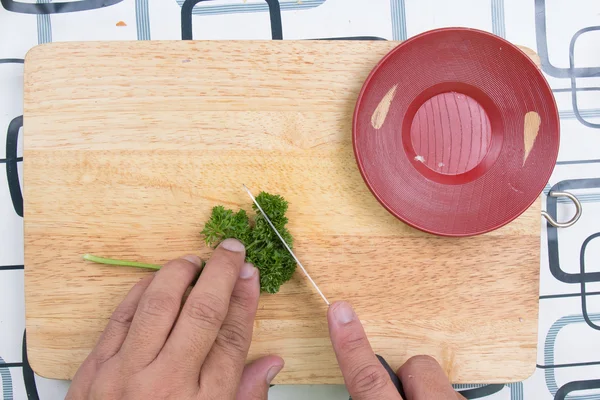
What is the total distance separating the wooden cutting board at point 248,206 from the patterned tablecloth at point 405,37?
185mm

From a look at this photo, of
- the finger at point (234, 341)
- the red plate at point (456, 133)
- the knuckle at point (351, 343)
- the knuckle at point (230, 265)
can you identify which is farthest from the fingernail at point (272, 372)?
the red plate at point (456, 133)

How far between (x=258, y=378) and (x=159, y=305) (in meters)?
0.39

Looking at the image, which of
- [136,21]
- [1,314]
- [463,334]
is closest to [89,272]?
[1,314]

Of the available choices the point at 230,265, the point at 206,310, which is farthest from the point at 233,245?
the point at 206,310

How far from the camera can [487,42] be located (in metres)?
1.30

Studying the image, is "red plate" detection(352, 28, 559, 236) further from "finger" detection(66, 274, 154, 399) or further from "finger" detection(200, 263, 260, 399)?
"finger" detection(66, 274, 154, 399)

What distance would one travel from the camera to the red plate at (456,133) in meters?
1.31

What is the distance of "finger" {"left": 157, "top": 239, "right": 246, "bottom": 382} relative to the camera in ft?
3.75

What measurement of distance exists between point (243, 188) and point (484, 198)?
761 millimetres

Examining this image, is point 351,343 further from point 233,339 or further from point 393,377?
point 233,339

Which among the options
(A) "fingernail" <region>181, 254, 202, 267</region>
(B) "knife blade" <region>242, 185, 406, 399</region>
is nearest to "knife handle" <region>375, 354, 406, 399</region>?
(B) "knife blade" <region>242, 185, 406, 399</region>

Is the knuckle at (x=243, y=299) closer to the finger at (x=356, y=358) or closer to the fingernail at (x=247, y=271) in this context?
the fingernail at (x=247, y=271)

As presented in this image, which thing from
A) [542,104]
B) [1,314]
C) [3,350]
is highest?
[542,104]

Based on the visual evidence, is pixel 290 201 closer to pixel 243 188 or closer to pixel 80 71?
pixel 243 188
